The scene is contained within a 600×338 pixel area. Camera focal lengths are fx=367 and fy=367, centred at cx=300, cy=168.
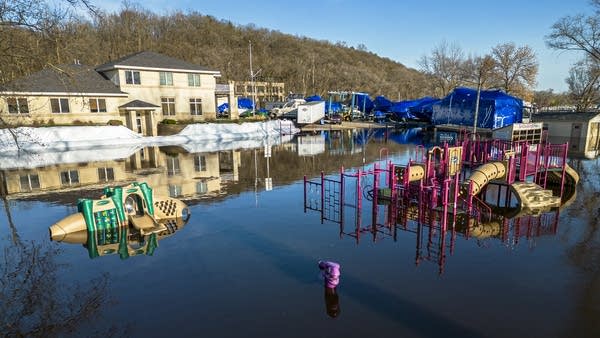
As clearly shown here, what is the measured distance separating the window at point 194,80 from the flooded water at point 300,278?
32.0 meters

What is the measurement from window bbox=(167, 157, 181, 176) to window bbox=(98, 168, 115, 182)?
3200 millimetres

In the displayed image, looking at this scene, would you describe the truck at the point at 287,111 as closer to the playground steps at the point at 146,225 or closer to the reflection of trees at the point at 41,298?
the playground steps at the point at 146,225

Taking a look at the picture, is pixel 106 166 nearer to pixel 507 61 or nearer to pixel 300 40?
pixel 507 61

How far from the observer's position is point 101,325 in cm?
730

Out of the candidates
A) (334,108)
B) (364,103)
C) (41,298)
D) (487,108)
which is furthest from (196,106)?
(41,298)

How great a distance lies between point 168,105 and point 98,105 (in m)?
7.73

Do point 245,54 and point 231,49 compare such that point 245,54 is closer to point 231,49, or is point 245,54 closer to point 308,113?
point 231,49

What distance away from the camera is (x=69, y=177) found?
70.7ft

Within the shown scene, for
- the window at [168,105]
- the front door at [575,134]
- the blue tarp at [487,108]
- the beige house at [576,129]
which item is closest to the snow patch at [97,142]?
the window at [168,105]

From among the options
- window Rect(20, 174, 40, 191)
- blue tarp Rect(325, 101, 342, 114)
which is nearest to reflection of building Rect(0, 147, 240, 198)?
window Rect(20, 174, 40, 191)

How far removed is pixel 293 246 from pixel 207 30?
439 ft

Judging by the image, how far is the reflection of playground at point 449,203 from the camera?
A: 1197 centimetres

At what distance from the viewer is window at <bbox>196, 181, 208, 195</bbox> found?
59.3 feet

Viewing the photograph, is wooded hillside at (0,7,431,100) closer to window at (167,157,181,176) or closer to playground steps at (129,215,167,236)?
window at (167,157,181,176)
